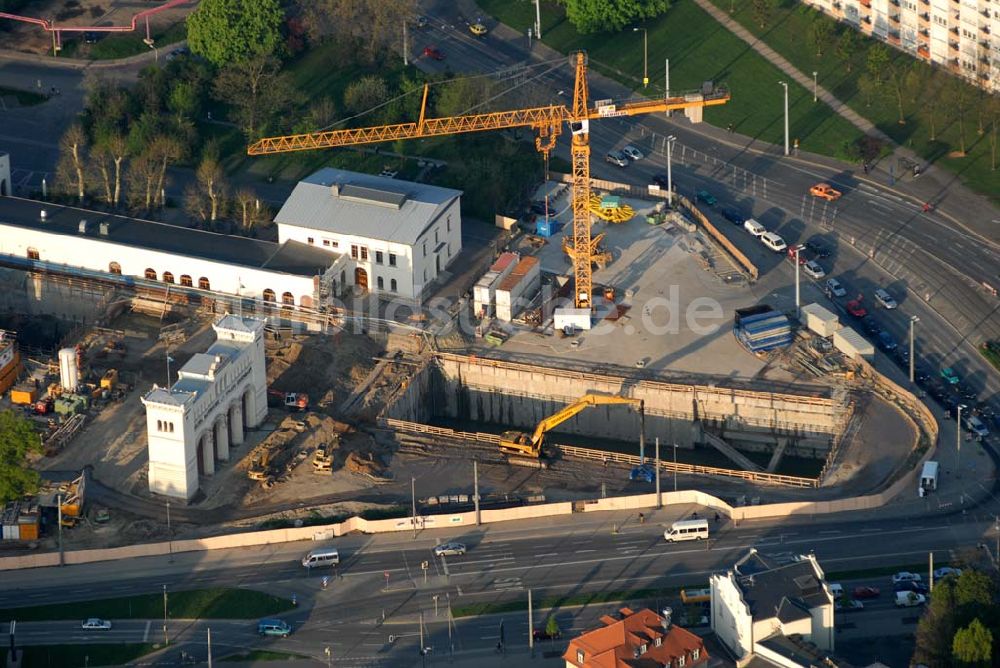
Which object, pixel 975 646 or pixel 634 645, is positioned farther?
pixel 634 645

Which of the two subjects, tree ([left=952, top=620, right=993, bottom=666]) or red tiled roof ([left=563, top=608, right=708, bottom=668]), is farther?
red tiled roof ([left=563, top=608, right=708, bottom=668])

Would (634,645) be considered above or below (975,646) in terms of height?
below

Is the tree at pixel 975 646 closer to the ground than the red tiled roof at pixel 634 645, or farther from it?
farther from it

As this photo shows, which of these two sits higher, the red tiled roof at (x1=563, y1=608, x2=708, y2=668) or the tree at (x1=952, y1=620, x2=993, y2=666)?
the tree at (x1=952, y1=620, x2=993, y2=666)

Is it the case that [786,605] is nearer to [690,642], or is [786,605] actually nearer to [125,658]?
[690,642]
